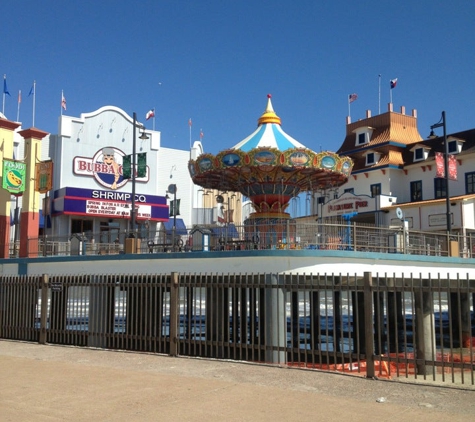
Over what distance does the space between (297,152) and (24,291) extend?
41.4 feet

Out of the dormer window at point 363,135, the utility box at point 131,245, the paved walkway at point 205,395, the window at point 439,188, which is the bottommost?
the paved walkway at point 205,395

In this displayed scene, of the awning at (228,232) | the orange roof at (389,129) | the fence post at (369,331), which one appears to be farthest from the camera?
the orange roof at (389,129)

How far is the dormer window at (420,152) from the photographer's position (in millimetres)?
46991

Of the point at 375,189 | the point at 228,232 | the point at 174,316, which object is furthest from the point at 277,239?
the point at 375,189

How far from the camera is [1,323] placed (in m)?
17.6

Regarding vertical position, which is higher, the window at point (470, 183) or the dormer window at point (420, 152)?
the dormer window at point (420, 152)

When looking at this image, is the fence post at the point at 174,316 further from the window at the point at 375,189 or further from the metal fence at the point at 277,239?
the window at the point at 375,189

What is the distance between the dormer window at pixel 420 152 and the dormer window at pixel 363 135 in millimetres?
4916

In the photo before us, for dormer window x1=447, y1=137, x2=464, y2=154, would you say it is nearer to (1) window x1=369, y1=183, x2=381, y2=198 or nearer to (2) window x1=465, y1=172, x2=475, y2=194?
(2) window x1=465, y1=172, x2=475, y2=194

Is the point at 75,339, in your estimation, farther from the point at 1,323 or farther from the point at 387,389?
the point at 387,389

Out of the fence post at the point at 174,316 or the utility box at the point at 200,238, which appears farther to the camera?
the utility box at the point at 200,238

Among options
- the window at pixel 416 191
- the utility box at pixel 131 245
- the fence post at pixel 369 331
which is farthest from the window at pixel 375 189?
the fence post at pixel 369 331

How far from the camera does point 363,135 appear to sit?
52375 millimetres

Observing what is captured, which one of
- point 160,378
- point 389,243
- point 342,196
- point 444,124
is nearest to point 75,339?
point 160,378
